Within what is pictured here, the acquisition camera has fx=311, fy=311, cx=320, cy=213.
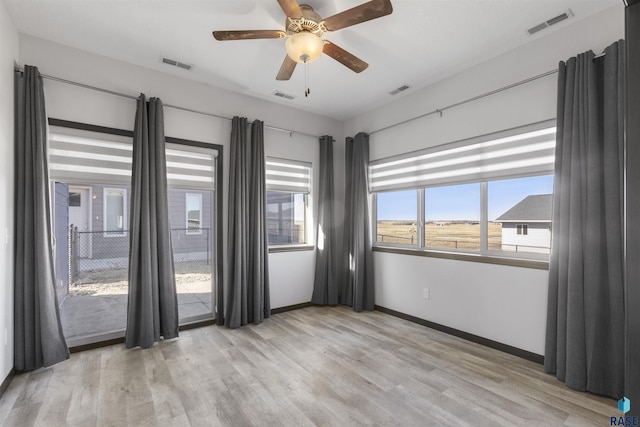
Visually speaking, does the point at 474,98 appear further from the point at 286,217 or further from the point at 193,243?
the point at 193,243

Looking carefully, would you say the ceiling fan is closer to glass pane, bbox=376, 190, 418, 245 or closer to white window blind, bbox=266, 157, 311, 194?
white window blind, bbox=266, 157, 311, 194

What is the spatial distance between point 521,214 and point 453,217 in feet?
2.34

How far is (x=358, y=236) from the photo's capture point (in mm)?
4348

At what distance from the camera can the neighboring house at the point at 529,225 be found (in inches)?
110

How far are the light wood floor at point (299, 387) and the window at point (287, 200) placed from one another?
1600 millimetres

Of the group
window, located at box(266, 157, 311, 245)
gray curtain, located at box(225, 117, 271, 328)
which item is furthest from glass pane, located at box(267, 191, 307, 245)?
gray curtain, located at box(225, 117, 271, 328)

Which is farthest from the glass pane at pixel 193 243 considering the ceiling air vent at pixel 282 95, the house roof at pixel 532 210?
the house roof at pixel 532 210

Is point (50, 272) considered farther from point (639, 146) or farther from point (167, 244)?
point (639, 146)

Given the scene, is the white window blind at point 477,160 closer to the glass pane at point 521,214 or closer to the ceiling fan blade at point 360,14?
the glass pane at point 521,214

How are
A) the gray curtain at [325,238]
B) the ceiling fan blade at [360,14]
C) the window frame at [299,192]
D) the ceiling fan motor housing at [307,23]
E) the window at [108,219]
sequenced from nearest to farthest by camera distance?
the ceiling fan blade at [360,14]
the ceiling fan motor housing at [307,23]
the window at [108,219]
the window frame at [299,192]
the gray curtain at [325,238]

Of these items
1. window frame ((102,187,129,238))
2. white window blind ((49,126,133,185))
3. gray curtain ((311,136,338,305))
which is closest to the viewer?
white window blind ((49,126,133,185))

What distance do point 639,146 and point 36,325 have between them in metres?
3.83

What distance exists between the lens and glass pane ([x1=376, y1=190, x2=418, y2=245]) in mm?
4004

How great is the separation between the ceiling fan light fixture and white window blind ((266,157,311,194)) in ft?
6.80
